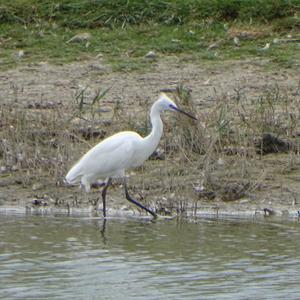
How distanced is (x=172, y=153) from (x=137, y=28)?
4.00 m

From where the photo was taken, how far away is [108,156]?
32.6 feet

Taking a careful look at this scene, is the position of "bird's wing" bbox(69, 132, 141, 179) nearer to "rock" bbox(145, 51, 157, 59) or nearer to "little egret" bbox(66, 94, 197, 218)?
"little egret" bbox(66, 94, 197, 218)

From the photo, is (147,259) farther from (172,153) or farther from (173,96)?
(173,96)

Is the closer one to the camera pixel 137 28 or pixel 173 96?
pixel 173 96

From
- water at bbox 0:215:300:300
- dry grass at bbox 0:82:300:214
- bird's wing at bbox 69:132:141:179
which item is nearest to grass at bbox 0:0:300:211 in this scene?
dry grass at bbox 0:82:300:214

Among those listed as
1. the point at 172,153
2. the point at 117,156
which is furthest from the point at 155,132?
the point at 172,153

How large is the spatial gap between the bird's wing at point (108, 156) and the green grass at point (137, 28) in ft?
11.4

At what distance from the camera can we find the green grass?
1373 cm

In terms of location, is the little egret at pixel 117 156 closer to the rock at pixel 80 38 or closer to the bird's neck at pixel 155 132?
the bird's neck at pixel 155 132

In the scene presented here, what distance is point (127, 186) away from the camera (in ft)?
34.2

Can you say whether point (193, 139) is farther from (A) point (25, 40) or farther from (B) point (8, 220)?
(A) point (25, 40)

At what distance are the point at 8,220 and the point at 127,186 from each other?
1.28 metres

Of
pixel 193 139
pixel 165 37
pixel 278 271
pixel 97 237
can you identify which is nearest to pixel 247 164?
pixel 193 139

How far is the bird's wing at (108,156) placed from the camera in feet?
32.5
